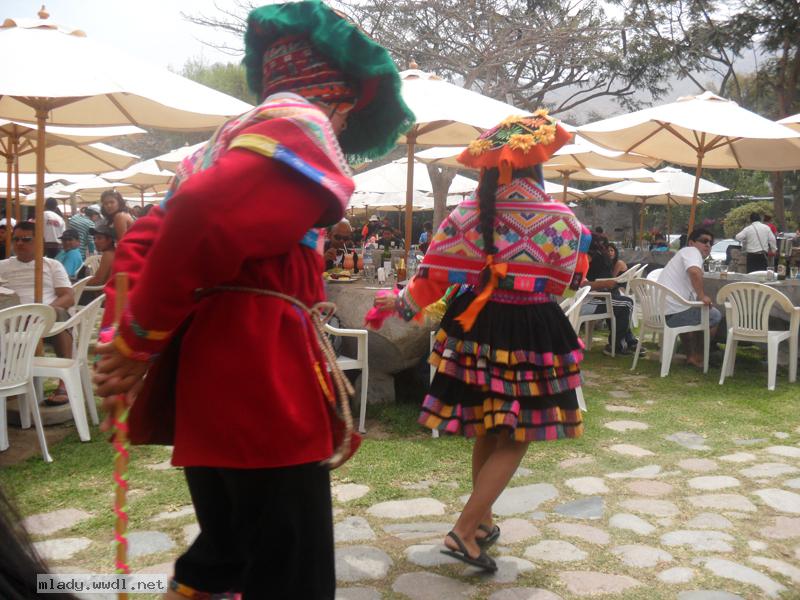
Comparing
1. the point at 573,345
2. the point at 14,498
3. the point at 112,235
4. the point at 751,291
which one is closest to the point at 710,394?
the point at 751,291

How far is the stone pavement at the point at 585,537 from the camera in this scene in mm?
3027

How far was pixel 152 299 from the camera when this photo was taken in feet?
5.04

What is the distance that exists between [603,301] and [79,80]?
631cm

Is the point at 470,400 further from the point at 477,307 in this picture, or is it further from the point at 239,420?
the point at 239,420

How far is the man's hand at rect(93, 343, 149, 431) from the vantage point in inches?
64.8

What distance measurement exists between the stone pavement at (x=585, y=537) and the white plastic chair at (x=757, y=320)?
2.62m

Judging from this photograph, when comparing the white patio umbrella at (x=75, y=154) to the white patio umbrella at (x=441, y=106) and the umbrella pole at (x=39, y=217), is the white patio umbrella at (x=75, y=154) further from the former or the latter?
the white patio umbrella at (x=441, y=106)

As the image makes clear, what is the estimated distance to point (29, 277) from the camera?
6176 mm

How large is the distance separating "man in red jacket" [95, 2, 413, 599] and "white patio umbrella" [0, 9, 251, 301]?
3147 mm

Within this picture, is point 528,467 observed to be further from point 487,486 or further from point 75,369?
point 75,369

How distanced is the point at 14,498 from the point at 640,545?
311 cm

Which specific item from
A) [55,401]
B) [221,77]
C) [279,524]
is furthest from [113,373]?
[221,77]

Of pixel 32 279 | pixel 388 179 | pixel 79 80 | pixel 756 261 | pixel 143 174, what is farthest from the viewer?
pixel 143 174

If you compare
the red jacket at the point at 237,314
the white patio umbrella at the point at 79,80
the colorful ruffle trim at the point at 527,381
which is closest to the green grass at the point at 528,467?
the colorful ruffle trim at the point at 527,381
